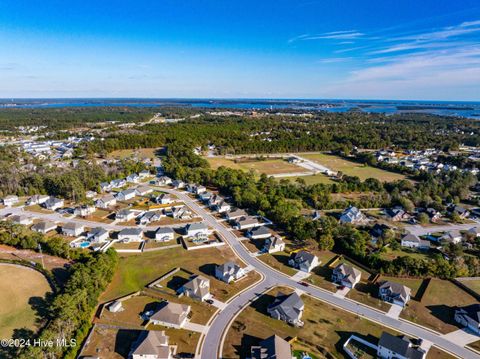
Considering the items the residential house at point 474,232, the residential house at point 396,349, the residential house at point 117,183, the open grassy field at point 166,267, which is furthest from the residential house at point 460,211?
the residential house at point 117,183

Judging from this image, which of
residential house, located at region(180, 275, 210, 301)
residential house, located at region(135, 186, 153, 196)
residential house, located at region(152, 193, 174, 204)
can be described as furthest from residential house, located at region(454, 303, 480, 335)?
residential house, located at region(135, 186, 153, 196)

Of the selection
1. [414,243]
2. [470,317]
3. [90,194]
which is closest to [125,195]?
[90,194]

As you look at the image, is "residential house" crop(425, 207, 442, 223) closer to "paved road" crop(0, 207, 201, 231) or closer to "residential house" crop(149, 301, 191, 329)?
"paved road" crop(0, 207, 201, 231)

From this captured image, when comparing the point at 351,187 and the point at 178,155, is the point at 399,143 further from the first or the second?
the point at 178,155

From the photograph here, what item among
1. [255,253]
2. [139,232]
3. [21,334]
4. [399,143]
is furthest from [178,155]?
[399,143]

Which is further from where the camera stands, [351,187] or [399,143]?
[399,143]

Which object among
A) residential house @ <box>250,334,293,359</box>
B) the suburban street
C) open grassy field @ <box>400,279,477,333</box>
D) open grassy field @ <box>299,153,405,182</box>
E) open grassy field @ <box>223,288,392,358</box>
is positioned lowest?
open grassy field @ <box>400,279,477,333</box>
